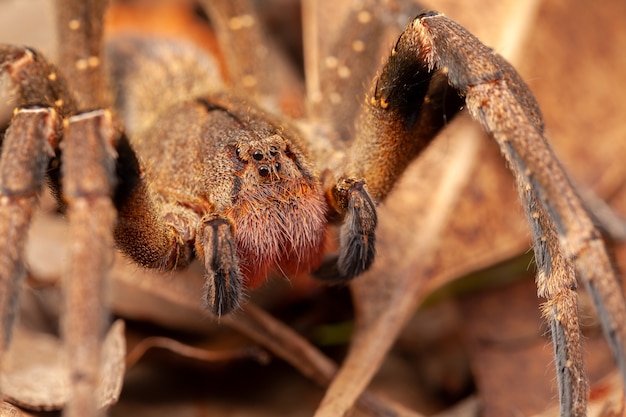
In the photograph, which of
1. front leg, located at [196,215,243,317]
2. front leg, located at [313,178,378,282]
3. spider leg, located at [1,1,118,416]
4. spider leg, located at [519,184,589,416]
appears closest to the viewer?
spider leg, located at [1,1,118,416]

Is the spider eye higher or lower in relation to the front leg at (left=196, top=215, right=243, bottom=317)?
higher

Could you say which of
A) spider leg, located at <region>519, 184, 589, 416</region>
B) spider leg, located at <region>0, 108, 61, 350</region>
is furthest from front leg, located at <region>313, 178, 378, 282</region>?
spider leg, located at <region>0, 108, 61, 350</region>

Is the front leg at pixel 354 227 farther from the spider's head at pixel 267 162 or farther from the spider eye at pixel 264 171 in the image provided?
the spider eye at pixel 264 171

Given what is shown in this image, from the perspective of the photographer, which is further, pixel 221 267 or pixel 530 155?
pixel 221 267

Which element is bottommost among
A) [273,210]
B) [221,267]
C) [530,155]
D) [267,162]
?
[221,267]

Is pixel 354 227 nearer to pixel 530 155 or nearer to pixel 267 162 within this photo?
pixel 267 162

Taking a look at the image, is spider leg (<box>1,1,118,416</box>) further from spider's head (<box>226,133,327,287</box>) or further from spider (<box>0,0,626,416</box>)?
spider's head (<box>226,133,327,287</box>)

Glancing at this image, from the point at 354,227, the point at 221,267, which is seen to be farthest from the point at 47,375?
the point at 354,227

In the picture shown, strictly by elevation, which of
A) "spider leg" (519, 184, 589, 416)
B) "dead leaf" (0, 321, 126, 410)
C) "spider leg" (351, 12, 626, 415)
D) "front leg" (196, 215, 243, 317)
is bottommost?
"dead leaf" (0, 321, 126, 410)

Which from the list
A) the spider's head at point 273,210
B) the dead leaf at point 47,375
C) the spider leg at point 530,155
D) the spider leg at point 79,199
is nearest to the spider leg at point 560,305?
the spider leg at point 530,155
